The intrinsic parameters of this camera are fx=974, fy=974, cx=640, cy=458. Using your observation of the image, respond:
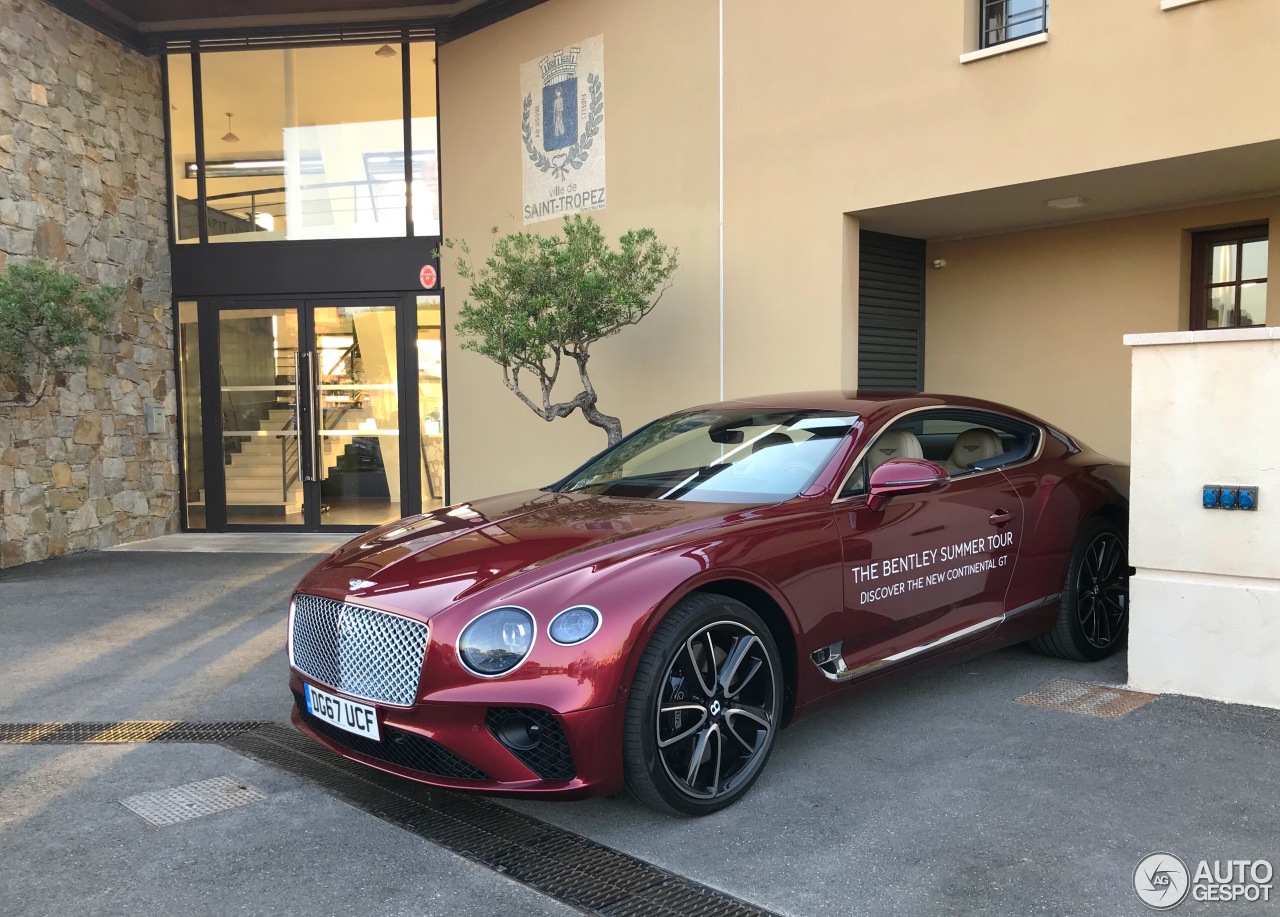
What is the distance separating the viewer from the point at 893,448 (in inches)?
169

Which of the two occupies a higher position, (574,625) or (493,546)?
(493,546)

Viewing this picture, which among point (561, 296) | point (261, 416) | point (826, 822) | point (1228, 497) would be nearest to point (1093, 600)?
point (1228, 497)

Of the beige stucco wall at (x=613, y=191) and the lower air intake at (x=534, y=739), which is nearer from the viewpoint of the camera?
the lower air intake at (x=534, y=739)

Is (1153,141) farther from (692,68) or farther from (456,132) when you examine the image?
(456,132)

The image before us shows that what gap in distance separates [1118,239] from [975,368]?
1.61 meters

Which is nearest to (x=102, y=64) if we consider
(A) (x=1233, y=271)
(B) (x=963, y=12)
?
(B) (x=963, y=12)

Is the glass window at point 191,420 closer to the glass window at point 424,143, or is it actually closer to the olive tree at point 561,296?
the glass window at point 424,143

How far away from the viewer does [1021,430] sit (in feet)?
16.4

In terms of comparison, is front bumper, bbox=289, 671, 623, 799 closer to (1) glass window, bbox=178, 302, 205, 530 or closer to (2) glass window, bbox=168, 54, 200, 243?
(1) glass window, bbox=178, 302, 205, 530

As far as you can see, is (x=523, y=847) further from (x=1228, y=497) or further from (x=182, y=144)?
(x=182, y=144)

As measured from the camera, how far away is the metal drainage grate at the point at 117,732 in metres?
4.32

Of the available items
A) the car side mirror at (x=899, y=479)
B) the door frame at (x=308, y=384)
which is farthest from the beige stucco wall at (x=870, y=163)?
the car side mirror at (x=899, y=479)

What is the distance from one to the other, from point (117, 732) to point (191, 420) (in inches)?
314

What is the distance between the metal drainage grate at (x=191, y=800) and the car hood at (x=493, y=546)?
32.2 inches
